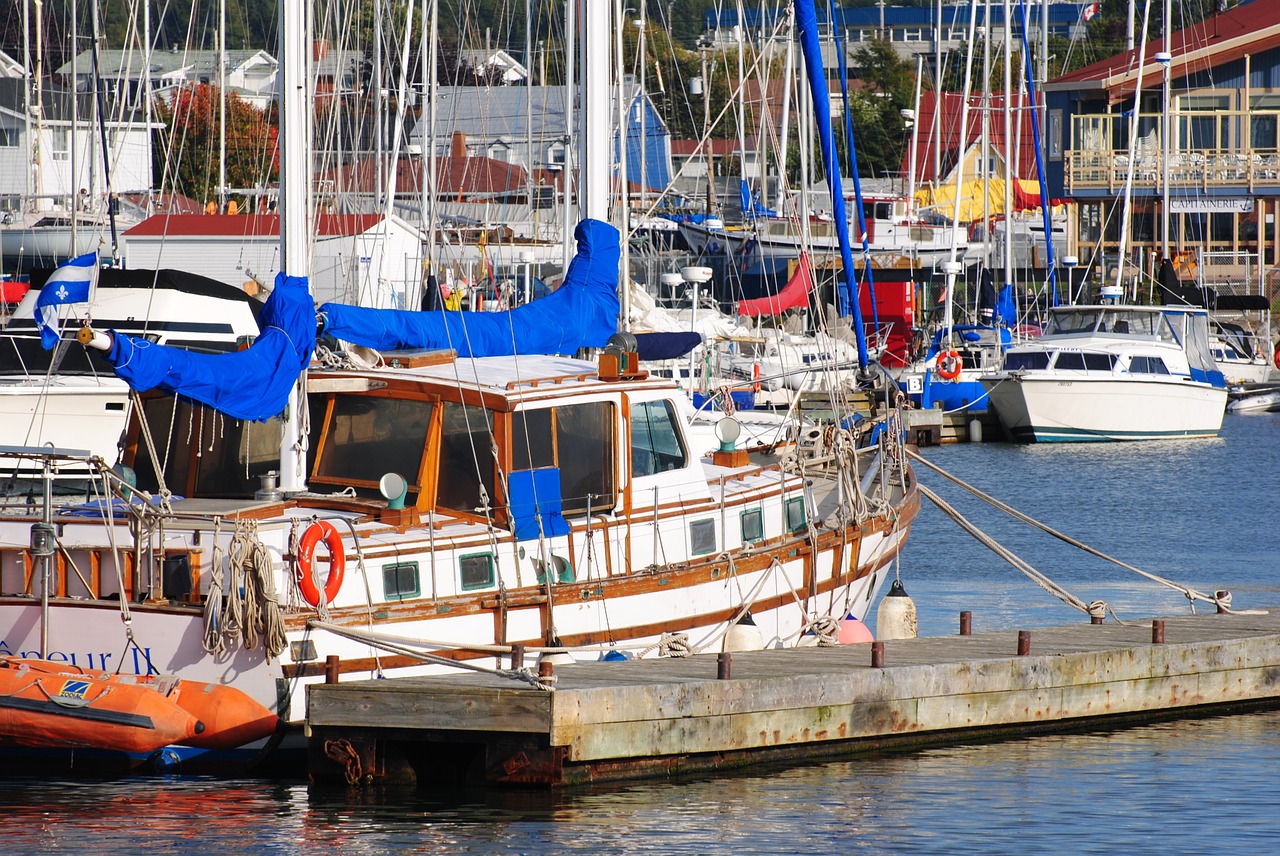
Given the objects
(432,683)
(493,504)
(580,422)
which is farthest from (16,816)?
(580,422)

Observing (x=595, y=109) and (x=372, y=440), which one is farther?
(x=595, y=109)

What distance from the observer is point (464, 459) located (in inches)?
540

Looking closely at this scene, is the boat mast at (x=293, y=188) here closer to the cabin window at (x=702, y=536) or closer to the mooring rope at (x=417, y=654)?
the mooring rope at (x=417, y=654)

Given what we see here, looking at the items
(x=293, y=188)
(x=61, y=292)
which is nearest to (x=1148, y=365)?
(x=61, y=292)

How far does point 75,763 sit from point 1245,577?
16.3 meters

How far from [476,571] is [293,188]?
126 inches

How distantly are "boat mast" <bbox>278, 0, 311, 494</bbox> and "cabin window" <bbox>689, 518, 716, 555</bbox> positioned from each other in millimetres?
3235

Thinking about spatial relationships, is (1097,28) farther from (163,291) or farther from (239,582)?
(239,582)

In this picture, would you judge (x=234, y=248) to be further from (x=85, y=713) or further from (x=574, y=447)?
(x=85, y=713)

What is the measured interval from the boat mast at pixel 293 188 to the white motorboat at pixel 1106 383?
29.6 m

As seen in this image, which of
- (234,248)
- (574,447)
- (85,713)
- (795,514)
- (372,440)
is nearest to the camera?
(85,713)

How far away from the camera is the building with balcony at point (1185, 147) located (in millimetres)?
57125

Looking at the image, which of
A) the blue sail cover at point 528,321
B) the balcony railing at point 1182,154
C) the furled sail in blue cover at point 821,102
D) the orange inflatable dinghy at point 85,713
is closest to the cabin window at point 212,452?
the blue sail cover at point 528,321

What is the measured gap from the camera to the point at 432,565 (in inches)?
501
